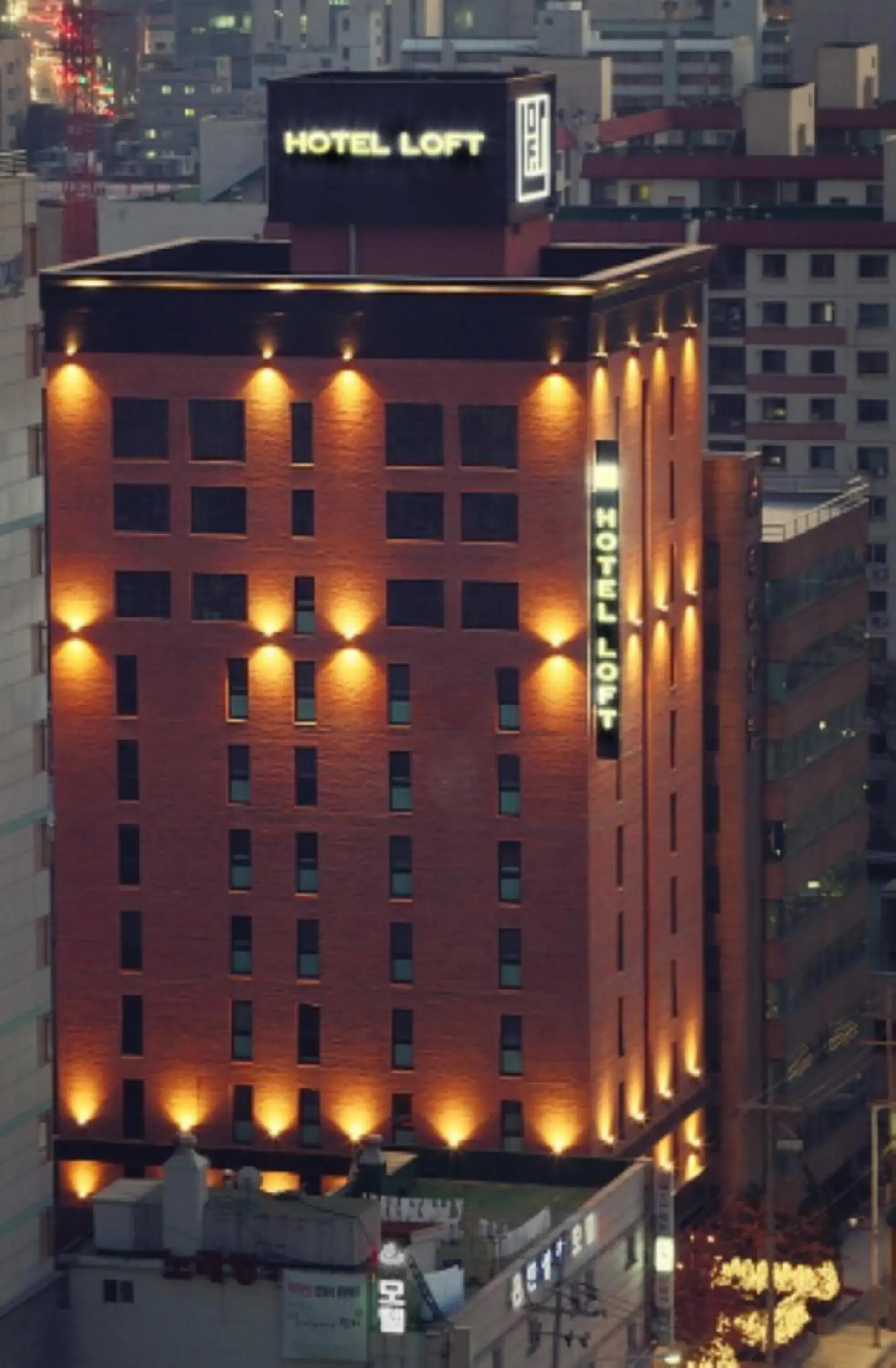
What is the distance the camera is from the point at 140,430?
197 metres

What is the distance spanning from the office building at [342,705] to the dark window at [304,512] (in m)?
0.10

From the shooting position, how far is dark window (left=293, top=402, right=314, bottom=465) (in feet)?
641

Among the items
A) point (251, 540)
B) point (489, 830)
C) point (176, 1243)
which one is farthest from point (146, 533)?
point (176, 1243)

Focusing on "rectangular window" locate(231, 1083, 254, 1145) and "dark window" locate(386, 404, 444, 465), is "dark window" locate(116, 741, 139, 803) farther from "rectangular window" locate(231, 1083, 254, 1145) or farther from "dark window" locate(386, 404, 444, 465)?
"dark window" locate(386, 404, 444, 465)

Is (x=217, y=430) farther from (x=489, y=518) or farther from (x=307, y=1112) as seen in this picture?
(x=307, y=1112)

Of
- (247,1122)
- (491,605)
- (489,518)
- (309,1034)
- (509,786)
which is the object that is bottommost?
(247,1122)

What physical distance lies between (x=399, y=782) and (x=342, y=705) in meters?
3.33

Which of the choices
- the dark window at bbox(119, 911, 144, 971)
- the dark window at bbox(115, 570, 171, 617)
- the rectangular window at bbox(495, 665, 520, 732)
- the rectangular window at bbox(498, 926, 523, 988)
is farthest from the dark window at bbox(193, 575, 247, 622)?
the rectangular window at bbox(498, 926, 523, 988)

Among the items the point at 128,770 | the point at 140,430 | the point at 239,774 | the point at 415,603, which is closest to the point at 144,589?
the point at 140,430

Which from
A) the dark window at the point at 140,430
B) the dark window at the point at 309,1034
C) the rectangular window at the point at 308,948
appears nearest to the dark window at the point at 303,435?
the dark window at the point at 140,430

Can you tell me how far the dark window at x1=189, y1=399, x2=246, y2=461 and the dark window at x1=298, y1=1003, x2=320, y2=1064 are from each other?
19.5 metres

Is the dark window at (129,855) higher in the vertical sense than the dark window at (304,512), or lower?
lower

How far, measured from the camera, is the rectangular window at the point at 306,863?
7761 inches

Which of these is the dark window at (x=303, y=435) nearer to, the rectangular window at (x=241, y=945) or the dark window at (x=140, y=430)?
the dark window at (x=140, y=430)
